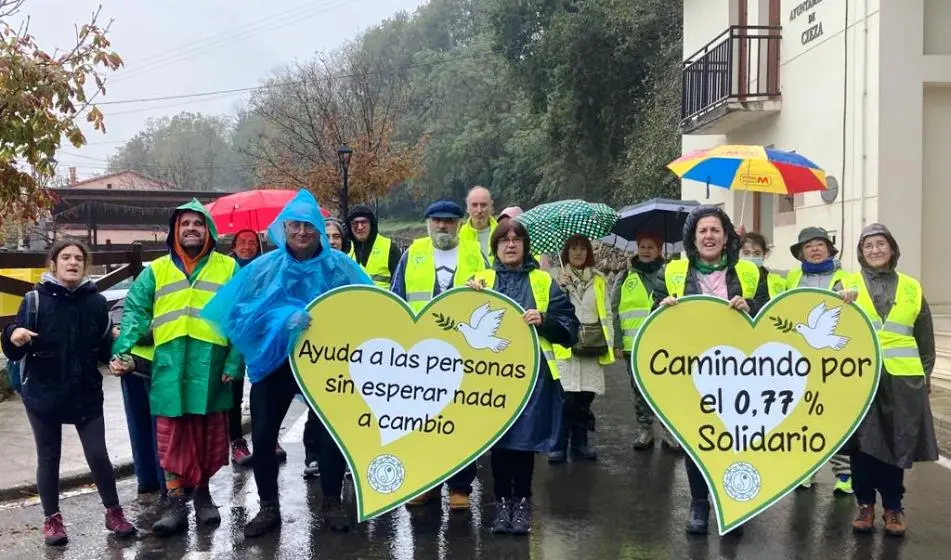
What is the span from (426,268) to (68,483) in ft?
10.3

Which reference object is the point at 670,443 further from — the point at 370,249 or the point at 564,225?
the point at 370,249

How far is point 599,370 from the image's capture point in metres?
7.04

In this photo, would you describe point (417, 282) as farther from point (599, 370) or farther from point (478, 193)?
point (599, 370)

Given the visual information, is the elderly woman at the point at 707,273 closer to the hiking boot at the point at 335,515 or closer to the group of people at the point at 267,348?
the group of people at the point at 267,348

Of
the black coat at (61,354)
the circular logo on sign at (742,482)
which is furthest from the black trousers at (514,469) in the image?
the black coat at (61,354)

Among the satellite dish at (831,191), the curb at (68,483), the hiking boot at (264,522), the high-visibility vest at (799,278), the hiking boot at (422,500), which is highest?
the satellite dish at (831,191)

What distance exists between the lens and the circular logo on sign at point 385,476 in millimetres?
4961

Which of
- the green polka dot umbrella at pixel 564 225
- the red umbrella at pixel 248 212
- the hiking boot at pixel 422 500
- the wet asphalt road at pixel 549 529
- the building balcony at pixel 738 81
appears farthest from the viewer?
the building balcony at pixel 738 81

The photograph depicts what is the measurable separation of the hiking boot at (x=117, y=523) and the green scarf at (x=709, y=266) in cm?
361

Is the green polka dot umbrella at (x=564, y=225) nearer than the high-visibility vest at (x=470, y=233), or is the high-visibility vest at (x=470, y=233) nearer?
the high-visibility vest at (x=470, y=233)

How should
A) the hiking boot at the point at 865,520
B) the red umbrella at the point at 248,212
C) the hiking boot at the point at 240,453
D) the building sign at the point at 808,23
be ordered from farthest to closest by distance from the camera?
the building sign at the point at 808,23 → the red umbrella at the point at 248,212 → the hiking boot at the point at 240,453 → the hiking boot at the point at 865,520

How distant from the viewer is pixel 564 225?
719 centimetres

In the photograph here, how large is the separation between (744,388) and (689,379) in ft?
0.99

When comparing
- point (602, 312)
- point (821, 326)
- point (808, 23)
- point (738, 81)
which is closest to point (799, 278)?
point (602, 312)
